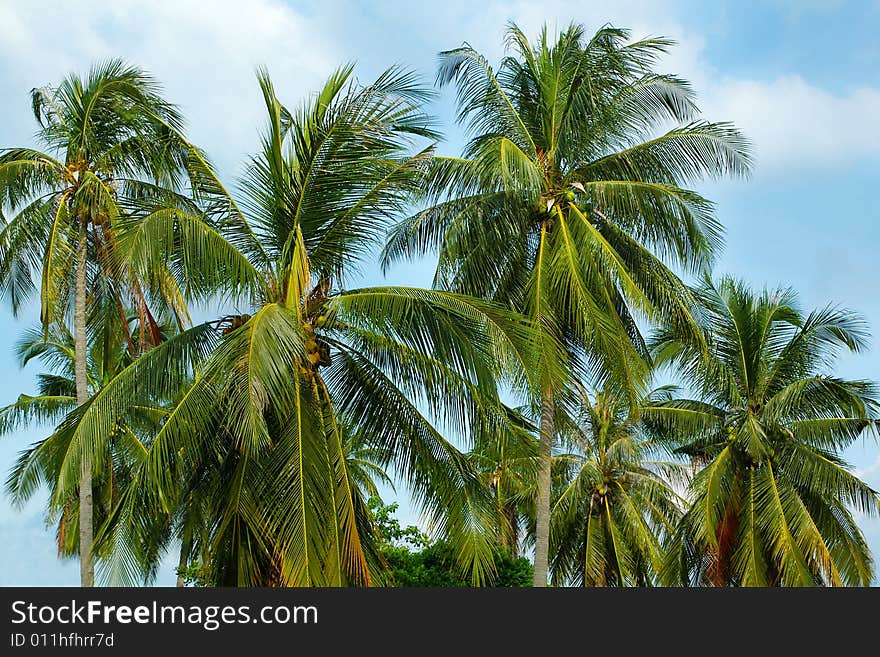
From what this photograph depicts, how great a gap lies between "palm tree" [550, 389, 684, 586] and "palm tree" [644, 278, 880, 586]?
2.93 m

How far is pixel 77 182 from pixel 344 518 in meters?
8.92

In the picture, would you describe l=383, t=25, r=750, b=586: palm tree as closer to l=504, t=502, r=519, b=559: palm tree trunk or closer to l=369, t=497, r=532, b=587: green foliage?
l=369, t=497, r=532, b=587: green foliage

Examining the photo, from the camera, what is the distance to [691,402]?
22.2 meters

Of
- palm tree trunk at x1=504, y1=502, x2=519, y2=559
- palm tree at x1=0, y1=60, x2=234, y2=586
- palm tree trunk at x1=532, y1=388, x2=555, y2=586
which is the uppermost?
palm tree at x1=0, y1=60, x2=234, y2=586

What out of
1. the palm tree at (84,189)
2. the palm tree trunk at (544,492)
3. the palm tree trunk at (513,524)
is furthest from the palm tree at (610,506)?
the palm tree at (84,189)

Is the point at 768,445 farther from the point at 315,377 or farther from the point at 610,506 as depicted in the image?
the point at 315,377

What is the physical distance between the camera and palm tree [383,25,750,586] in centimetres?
1669

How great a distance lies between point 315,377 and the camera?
13.3m

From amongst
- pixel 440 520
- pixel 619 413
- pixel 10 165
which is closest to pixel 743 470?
pixel 619 413

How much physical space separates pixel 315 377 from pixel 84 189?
6.91 m

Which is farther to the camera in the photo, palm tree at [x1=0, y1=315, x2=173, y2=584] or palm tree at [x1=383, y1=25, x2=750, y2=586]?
palm tree at [x1=0, y1=315, x2=173, y2=584]

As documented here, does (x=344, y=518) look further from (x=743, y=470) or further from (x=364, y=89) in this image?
(x=743, y=470)

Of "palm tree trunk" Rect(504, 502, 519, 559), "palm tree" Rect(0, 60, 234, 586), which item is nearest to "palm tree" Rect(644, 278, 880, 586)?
"palm tree trunk" Rect(504, 502, 519, 559)

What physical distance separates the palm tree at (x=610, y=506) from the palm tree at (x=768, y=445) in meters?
2.93
